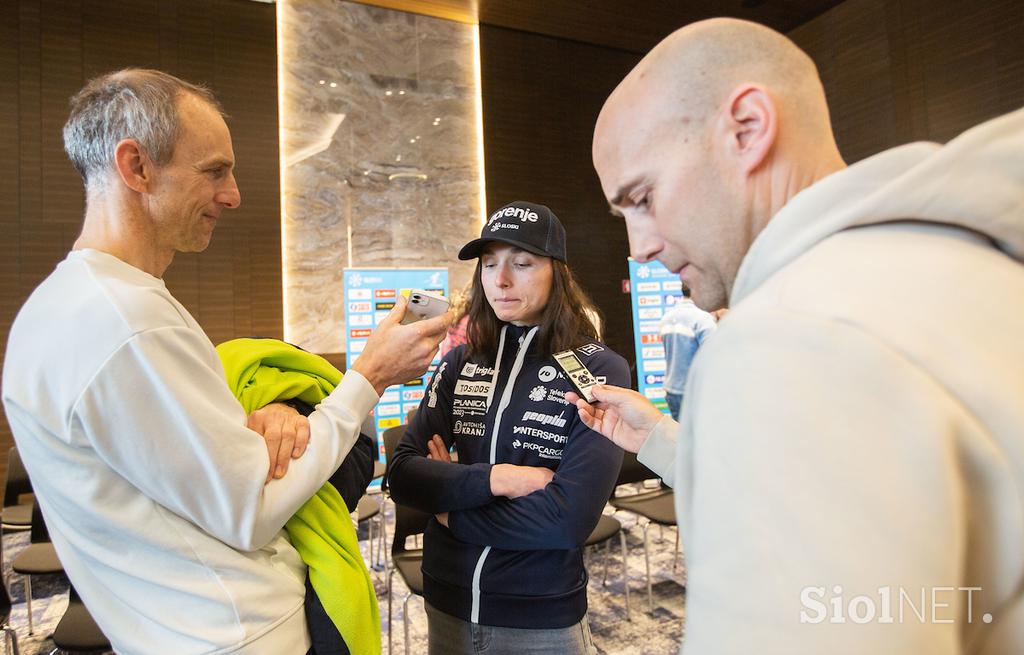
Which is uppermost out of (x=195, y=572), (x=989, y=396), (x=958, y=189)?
(x=958, y=189)

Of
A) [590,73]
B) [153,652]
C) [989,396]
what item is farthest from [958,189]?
[590,73]

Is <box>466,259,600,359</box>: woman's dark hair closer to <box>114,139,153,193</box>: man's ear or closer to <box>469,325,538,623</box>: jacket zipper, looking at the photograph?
<box>469,325,538,623</box>: jacket zipper

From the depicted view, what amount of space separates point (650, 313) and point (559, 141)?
7.39 feet

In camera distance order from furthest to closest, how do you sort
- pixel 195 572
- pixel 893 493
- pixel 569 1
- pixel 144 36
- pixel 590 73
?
1. pixel 590 73
2. pixel 569 1
3. pixel 144 36
4. pixel 195 572
5. pixel 893 493

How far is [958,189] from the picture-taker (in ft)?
1.58

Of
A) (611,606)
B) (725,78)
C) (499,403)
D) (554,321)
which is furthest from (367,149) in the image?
(725,78)

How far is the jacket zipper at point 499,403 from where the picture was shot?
1.50m

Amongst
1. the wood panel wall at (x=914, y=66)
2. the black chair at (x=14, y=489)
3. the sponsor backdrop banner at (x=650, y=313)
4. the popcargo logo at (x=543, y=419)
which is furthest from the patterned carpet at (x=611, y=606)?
the wood panel wall at (x=914, y=66)

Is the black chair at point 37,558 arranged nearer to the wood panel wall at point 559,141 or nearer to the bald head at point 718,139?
the bald head at point 718,139

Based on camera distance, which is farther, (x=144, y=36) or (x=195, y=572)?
(x=144, y=36)

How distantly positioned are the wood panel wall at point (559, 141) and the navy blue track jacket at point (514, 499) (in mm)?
4969

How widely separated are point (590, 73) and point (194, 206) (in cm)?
678

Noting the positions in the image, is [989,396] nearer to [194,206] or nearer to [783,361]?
[783,361]

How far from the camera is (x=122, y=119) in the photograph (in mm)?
1063
